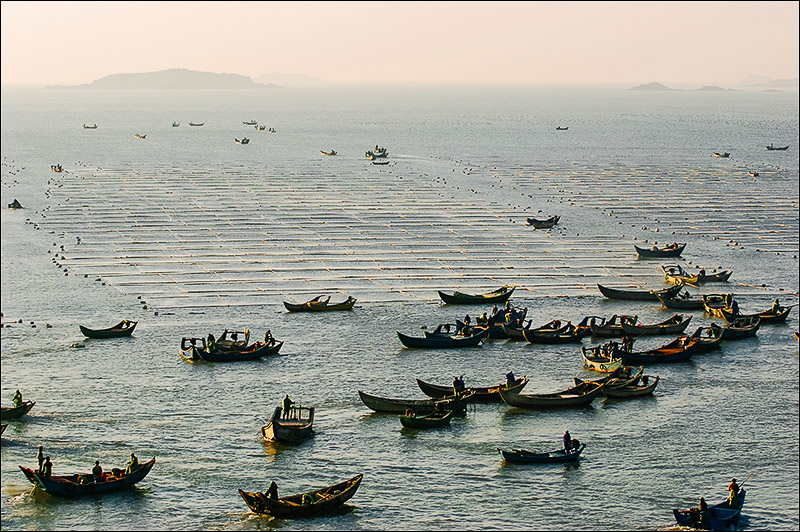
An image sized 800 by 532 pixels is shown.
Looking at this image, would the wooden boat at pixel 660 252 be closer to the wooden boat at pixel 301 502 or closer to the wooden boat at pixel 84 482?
the wooden boat at pixel 301 502

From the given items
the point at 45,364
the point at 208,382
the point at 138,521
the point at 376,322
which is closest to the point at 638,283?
the point at 376,322

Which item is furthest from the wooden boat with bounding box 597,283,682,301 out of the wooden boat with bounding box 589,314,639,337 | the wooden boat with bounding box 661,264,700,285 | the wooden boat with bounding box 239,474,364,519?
the wooden boat with bounding box 239,474,364,519

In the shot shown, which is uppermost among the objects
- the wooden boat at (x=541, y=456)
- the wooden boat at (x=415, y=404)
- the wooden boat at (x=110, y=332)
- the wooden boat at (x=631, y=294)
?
the wooden boat at (x=110, y=332)

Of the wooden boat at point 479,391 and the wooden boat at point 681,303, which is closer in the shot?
the wooden boat at point 479,391

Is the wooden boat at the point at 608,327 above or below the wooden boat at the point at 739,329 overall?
above

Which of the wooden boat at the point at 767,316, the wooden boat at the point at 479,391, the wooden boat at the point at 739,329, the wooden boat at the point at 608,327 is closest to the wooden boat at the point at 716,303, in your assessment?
the wooden boat at the point at 767,316

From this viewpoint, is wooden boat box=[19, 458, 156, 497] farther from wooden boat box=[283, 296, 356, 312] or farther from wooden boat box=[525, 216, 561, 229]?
wooden boat box=[525, 216, 561, 229]
